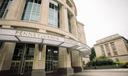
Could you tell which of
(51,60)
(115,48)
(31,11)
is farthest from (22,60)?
(115,48)

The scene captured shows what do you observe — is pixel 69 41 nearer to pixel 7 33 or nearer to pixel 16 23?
pixel 7 33

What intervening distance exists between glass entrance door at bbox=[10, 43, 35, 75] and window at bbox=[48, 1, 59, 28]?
239 inches

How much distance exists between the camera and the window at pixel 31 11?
592 inches

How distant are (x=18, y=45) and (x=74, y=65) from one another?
1204 cm

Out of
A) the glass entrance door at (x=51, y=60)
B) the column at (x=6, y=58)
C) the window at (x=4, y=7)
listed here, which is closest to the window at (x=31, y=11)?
the window at (x=4, y=7)

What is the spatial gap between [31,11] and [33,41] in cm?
756

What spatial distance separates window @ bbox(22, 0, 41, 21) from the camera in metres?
15.0

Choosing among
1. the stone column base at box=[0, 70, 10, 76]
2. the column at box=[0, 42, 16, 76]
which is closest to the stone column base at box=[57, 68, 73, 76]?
the stone column base at box=[0, 70, 10, 76]

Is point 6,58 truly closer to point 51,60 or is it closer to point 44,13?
point 51,60

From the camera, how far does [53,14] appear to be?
18016mm

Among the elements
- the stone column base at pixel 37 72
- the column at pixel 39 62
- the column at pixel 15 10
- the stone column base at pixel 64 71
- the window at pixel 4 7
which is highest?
the window at pixel 4 7

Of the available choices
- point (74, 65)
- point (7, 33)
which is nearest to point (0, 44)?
point (7, 33)

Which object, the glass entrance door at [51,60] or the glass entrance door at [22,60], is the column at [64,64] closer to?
the glass entrance door at [51,60]

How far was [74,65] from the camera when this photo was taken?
19.1m
